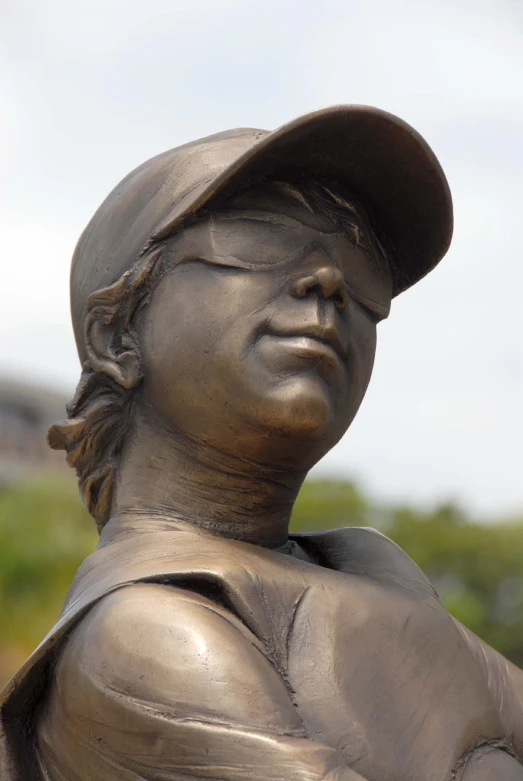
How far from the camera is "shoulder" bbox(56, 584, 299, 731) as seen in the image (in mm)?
2885

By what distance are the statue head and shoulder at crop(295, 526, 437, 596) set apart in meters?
0.27

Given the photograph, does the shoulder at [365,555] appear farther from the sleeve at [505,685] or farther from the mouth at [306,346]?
the mouth at [306,346]

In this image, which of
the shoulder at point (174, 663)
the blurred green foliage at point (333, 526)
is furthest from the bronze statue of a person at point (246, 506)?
A: the blurred green foliage at point (333, 526)

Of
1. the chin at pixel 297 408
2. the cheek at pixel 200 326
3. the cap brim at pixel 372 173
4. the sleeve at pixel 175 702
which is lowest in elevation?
the sleeve at pixel 175 702

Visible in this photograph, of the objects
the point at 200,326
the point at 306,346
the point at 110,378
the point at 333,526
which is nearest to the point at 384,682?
the point at 306,346

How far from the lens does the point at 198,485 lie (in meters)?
3.48

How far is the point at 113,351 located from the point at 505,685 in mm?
1206

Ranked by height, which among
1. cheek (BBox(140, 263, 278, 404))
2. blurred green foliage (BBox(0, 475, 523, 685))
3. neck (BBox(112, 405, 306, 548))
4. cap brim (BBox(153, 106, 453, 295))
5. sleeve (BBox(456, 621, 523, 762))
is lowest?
blurred green foliage (BBox(0, 475, 523, 685))

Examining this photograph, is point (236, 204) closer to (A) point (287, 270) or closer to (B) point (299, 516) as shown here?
(A) point (287, 270)

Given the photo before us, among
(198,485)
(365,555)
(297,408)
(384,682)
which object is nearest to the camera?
→ (384,682)

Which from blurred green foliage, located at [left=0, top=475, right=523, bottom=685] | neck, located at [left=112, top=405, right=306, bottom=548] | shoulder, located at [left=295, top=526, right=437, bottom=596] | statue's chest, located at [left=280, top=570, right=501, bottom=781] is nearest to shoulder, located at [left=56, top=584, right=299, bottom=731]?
statue's chest, located at [left=280, top=570, right=501, bottom=781]

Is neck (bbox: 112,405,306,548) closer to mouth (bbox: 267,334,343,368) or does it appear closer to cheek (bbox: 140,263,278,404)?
cheek (bbox: 140,263,278,404)

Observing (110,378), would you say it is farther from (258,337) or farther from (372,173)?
(372,173)

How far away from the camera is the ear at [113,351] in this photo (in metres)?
3.50
